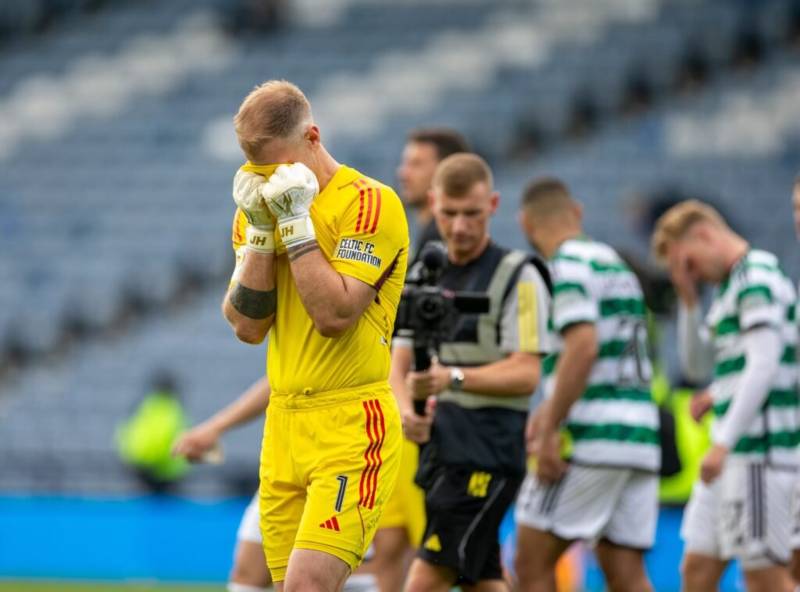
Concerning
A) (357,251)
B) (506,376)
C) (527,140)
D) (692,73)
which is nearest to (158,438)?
(527,140)

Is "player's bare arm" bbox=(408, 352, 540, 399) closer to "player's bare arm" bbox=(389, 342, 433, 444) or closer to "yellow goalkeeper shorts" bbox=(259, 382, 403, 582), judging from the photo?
"player's bare arm" bbox=(389, 342, 433, 444)

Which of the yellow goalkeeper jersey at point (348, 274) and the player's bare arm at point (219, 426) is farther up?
the yellow goalkeeper jersey at point (348, 274)

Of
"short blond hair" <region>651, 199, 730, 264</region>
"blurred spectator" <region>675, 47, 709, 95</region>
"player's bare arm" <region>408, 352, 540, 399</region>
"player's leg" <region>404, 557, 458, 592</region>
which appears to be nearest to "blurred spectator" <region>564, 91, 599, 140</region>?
"blurred spectator" <region>675, 47, 709, 95</region>

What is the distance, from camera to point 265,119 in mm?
4812

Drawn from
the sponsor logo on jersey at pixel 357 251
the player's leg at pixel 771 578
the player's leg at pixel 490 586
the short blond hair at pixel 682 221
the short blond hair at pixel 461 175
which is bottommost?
the player's leg at pixel 771 578

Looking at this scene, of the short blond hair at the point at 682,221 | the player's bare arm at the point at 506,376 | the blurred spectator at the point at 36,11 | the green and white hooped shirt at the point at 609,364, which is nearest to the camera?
the player's bare arm at the point at 506,376

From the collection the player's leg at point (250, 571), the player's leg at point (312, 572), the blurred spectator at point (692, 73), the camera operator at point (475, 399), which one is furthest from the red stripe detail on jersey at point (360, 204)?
the blurred spectator at point (692, 73)

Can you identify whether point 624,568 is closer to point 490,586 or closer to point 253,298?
point 490,586

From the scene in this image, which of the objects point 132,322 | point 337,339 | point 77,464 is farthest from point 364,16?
point 337,339

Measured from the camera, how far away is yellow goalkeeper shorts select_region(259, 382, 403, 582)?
191 inches

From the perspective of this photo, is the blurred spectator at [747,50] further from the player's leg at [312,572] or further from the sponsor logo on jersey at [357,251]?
the player's leg at [312,572]

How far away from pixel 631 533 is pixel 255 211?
120 inches

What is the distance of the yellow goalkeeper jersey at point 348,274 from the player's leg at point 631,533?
2366mm

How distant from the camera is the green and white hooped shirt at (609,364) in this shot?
6879 mm
